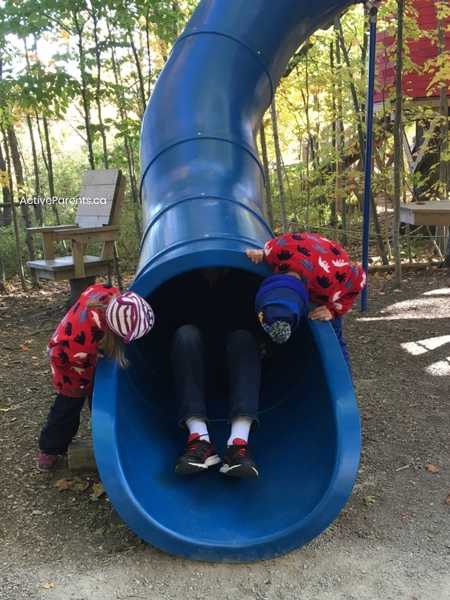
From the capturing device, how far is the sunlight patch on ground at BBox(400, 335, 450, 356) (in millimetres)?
4719

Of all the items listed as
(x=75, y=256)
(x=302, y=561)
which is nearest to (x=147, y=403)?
(x=302, y=561)

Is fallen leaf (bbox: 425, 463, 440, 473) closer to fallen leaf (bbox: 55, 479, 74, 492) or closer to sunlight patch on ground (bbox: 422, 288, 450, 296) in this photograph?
fallen leaf (bbox: 55, 479, 74, 492)

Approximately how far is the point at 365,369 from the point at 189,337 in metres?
1.90

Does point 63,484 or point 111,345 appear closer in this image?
point 111,345

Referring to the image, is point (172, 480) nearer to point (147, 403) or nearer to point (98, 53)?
point (147, 403)

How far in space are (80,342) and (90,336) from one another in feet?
0.18

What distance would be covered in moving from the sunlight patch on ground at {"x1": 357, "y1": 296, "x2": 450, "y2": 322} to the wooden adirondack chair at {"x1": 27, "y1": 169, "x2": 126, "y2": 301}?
2357 mm

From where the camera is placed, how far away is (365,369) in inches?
172

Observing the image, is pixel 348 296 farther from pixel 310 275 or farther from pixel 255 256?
pixel 255 256

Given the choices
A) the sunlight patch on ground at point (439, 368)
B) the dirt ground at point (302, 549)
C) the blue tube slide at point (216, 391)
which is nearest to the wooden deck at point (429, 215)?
the sunlight patch on ground at point (439, 368)

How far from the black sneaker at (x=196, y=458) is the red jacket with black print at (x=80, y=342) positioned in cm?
55

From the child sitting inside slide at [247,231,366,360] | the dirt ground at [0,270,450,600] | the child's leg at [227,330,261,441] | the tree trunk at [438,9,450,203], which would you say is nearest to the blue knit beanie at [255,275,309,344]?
the child sitting inside slide at [247,231,366,360]

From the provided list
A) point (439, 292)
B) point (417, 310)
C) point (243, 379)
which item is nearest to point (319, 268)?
point (243, 379)

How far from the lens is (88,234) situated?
17.8 feet
